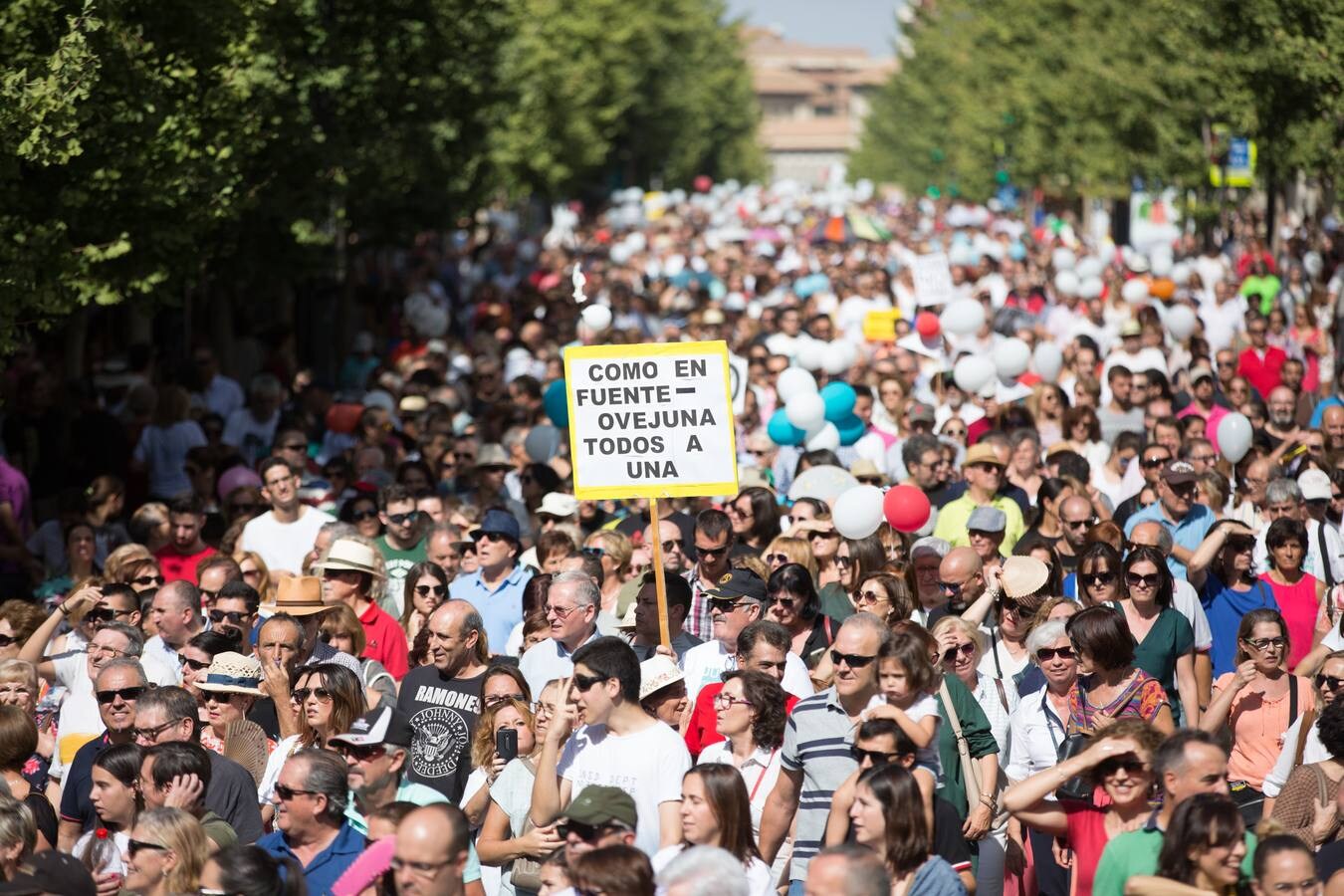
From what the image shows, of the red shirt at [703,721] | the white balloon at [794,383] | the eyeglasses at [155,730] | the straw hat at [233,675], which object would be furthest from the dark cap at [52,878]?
the white balloon at [794,383]

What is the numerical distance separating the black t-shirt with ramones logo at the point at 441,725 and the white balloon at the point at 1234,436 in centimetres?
693

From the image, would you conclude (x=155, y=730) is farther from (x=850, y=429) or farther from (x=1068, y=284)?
(x=1068, y=284)

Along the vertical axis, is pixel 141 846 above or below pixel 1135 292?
below

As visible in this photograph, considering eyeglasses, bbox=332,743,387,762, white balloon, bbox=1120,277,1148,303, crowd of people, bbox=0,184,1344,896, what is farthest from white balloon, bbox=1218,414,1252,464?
white balloon, bbox=1120,277,1148,303

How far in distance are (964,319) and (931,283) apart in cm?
346

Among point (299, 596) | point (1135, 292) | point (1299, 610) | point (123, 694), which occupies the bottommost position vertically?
point (1299, 610)

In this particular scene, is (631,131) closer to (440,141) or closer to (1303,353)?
(440,141)

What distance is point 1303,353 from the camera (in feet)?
67.4

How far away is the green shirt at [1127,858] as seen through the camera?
6699mm

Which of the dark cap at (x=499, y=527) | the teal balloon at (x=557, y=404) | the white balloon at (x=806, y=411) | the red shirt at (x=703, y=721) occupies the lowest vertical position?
the red shirt at (x=703, y=721)

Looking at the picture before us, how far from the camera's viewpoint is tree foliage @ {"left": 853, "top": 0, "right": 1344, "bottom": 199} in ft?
78.4

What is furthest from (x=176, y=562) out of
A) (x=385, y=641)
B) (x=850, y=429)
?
(x=850, y=429)

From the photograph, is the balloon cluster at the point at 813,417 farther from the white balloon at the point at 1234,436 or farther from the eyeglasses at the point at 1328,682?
the eyeglasses at the point at 1328,682

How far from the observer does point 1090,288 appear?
26.1 m
